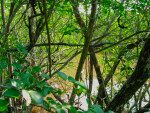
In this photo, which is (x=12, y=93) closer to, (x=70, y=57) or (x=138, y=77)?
(x=138, y=77)

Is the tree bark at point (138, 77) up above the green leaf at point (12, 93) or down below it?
below

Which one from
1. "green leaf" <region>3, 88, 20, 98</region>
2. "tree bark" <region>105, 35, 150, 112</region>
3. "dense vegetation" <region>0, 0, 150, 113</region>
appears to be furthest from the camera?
"tree bark" <region>105, 35, 150, 112</region>

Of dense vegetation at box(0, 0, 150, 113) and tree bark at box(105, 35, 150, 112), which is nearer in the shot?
dense vegetation at box(0, 0, 150, 113)

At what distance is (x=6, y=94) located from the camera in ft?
1.60

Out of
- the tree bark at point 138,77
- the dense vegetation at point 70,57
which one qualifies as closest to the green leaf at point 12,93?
the dense vegetation at point 70,57

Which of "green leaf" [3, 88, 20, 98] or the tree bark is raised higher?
"green leaf" [3, 88, 20, 98]

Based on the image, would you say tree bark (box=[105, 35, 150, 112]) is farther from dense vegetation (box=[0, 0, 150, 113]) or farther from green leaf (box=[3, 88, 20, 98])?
green leaf (box=[3, 88, 20, 98])

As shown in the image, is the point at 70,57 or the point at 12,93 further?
the point at 70,57

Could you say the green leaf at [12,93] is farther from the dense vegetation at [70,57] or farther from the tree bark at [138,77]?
the tree bark at [138,77]

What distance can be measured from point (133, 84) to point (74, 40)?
10.2 ft

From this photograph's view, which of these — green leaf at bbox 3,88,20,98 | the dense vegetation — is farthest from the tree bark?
green leaf at bbox 3,88,20,98

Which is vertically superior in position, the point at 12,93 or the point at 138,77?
the point at 12,93

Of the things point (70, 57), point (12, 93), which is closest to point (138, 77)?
point (70, 57)

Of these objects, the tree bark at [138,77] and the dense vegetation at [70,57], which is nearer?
the dense vegetation at [70,57]
